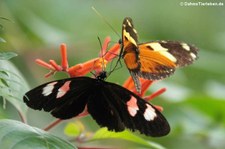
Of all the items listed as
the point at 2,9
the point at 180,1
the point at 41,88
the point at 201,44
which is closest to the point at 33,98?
the point at 41,88

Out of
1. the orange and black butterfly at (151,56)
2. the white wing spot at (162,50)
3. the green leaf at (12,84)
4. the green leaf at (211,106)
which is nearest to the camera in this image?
the green leaf at (12,84)

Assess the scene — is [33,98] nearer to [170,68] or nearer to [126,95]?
[126,95]

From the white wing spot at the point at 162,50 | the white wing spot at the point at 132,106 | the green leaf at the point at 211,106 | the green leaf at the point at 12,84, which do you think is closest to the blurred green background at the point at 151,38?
the green leaf at the point at 211,106

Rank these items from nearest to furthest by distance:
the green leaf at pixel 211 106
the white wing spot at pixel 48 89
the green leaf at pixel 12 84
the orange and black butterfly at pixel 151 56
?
1. the green leaf at pixel 12 84
2. the white wing spot at pixel 48 89
3. the orange and black butterfly at pixel 151 56
4. the green leaf at pixel 211 106

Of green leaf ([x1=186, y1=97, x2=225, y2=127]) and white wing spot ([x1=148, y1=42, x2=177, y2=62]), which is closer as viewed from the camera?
white wing spot ([x1=148, y1=42, x2=177, y2=62])

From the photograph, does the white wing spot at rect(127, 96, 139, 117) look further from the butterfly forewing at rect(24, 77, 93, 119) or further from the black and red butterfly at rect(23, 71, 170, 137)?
the butterfly forewing at rect(24, 77, 93, 119)

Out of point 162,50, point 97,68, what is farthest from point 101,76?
point 162,50

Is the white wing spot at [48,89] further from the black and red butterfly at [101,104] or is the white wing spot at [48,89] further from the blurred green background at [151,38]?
the blurred green background at [151,38]

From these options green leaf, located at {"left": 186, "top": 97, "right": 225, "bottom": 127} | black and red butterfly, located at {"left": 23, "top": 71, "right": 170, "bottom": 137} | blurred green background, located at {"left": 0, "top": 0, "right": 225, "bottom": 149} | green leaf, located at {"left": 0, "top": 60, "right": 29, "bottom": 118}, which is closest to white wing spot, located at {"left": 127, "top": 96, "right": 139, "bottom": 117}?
black and red butterfly, located at {"left": 23, "top": 71, "right": 170, "bottom": 137}
